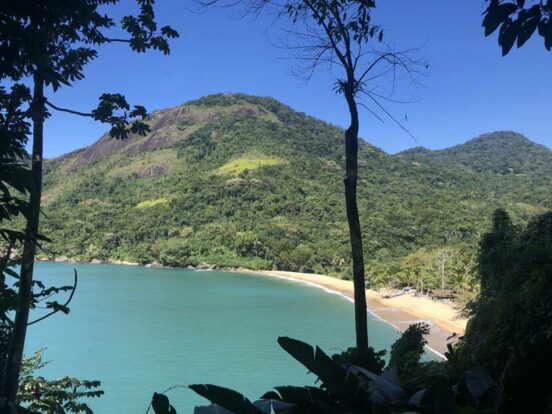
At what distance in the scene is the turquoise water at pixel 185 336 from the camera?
17.7 metres

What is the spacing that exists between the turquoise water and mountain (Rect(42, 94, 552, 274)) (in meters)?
16.3

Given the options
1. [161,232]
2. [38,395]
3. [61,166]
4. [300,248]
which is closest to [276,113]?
[61,166]

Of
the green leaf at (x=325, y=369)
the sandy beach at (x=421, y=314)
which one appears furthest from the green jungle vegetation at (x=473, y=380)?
the sandy beach at (x=421, y=314)

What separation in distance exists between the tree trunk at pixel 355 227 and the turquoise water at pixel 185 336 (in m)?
9.65

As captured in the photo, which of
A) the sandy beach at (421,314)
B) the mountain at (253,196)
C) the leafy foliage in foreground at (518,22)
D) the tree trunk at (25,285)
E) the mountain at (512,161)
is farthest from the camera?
the mountain at (512,161)

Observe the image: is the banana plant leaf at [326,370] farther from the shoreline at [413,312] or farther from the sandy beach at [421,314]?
the sandy beach at [421,314]

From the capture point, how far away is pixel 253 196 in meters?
96.0

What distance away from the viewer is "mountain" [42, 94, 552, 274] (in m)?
74.4

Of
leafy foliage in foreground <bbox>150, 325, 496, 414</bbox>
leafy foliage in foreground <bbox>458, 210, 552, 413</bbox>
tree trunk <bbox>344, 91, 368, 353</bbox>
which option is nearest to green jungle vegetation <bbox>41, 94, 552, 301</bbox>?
tree trunk <bbox>344, 91, 368, 353</bbox>

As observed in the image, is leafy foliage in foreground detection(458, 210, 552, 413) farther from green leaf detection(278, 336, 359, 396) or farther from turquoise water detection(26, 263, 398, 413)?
turquoise water detection(26, 263, 398, 413)

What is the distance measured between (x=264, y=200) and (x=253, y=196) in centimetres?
328

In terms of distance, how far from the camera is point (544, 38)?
1.58 m

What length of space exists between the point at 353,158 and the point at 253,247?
71.1 m

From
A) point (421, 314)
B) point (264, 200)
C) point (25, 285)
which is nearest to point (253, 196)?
point (264, 200)
